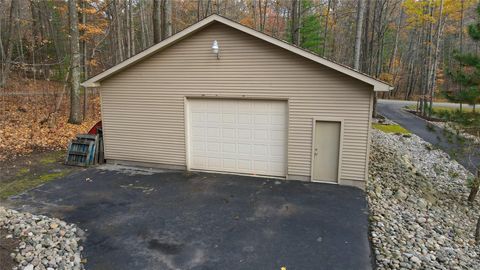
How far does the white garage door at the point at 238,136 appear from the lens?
8602 mm

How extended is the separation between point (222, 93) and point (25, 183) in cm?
568

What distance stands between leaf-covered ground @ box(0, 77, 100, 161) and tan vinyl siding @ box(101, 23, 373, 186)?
3185 millimetres

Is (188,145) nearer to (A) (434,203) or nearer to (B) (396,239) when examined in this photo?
(B) (396,239)

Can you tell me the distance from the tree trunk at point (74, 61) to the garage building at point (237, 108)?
4.57 m

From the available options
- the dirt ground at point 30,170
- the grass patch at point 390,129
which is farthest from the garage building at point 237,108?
the grass patch at point 390,129

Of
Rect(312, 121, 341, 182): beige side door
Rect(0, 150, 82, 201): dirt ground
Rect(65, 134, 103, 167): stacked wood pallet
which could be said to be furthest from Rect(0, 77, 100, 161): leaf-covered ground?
Rect(312, 121, 341, 182): beige side door

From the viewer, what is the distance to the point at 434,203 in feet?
28.4

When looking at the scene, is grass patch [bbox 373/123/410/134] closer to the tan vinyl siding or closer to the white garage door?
the tan vinyl siding

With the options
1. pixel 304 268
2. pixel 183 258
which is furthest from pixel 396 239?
pixel 183 258

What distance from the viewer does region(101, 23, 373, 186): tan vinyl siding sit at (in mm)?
7805

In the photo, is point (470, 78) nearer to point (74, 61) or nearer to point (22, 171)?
point (22, 171)

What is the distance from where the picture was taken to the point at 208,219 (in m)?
6.17

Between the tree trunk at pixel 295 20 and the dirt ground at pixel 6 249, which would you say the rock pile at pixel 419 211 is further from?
the tree trunk at pixel 295 20

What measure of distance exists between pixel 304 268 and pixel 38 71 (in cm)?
2588
